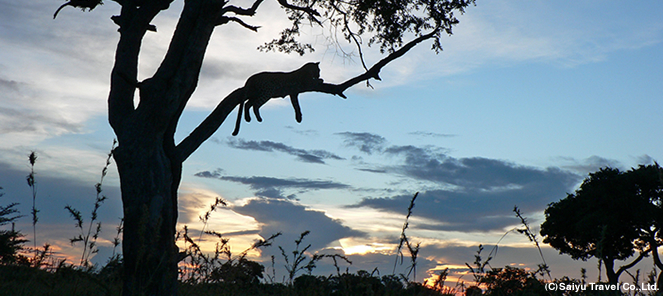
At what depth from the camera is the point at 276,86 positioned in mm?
10008

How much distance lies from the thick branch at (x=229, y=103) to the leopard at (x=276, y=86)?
0.15m

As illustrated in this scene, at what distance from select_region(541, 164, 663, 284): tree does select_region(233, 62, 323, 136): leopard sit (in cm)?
A: 1936

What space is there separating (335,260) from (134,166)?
525 cm

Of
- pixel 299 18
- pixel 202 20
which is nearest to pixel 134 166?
pixel 202 20

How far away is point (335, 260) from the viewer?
3.85 metres

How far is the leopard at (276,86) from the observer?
9.88 meters

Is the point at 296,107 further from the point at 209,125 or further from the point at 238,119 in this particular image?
the point at 209,125

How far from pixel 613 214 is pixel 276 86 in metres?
22.4

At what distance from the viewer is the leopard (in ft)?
32.4

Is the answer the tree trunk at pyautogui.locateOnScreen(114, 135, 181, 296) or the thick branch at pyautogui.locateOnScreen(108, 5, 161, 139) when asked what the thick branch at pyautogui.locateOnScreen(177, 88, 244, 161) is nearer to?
the tree trunk at pyautogui.locateOnScreen(114, 135, 181, 296)

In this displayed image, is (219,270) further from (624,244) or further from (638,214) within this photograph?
(624,244)

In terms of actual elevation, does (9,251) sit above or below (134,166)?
below

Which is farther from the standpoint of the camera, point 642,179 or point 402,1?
point 642,179

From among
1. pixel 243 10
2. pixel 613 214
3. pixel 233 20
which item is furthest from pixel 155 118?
pixel 613 214
